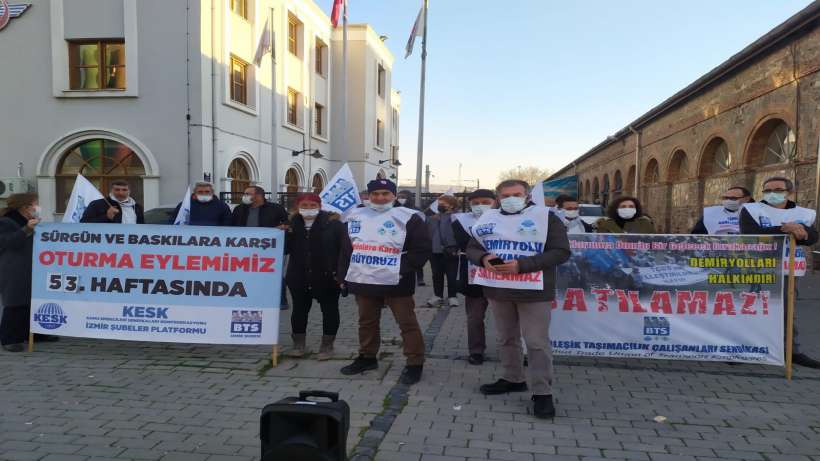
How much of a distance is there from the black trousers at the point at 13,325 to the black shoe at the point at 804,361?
803 centimetres

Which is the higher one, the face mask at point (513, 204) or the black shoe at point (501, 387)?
the face mask at point (513, 204)

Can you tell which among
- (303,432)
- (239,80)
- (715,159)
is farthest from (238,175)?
(303,432)

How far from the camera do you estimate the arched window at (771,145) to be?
13514 mm

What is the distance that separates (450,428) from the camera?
3936 millimetres

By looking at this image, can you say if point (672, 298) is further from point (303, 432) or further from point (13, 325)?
point (13, 325)

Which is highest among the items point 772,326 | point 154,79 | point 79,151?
point 154,79

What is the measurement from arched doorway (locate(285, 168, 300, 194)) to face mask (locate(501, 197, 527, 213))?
20634 millimetres

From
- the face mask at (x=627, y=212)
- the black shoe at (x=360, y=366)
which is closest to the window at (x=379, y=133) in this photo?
the face mask at (x=627, y=212)

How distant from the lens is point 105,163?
17875 mm

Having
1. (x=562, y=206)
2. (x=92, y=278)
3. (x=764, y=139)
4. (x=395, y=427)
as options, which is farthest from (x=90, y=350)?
(x=764, y=139)

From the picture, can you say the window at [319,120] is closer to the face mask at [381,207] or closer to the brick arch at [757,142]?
the brick arch at [757,142]

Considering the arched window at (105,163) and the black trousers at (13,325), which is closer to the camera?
the black trousers at (13,325)

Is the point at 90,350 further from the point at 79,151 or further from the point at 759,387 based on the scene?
the point at 79,151

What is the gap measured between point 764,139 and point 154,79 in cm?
1775
